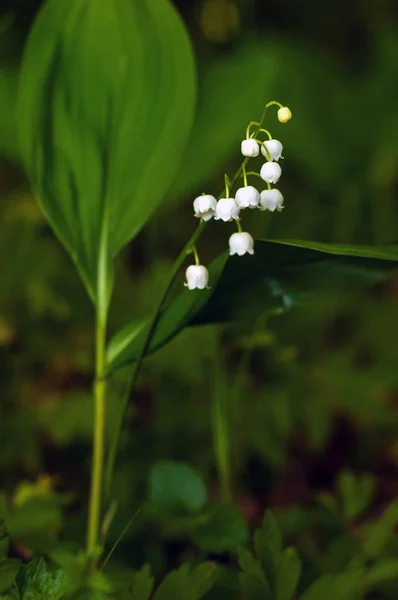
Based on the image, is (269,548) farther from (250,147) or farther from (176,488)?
(250,147)

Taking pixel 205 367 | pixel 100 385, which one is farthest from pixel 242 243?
pixel 205 367

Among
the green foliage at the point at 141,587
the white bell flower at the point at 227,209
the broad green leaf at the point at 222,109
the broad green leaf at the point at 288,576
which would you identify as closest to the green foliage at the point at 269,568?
the broad green leaf at the point at 288,576

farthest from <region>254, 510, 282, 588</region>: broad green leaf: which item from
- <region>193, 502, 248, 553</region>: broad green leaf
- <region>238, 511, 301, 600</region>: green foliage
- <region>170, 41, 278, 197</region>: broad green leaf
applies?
<region>170, 41, 278, 197</region>: broad green leaf

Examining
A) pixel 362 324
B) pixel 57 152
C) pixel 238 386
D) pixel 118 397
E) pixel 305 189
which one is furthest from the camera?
pixel 305 189

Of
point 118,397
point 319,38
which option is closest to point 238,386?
point 118,397

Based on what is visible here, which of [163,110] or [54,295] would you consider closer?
[163,110]

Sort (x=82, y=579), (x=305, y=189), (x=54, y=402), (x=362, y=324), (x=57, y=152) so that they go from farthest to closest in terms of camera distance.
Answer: (x=305, y=189), (x=362, y=324), (x=54, y=402), (x=57, y=152), (x=82, y=579)

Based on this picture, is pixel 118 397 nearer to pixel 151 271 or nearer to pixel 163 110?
pixel 151 271
